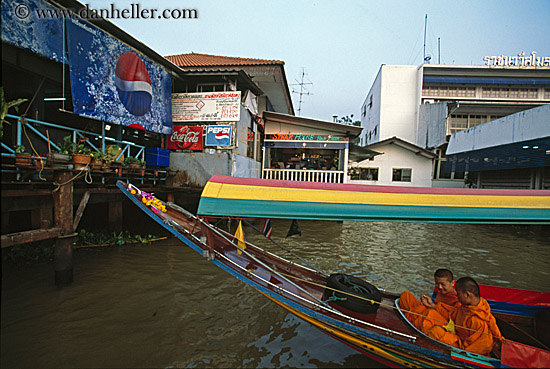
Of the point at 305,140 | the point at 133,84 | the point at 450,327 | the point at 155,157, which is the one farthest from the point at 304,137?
the point at 450,327

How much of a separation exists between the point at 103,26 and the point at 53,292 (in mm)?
6096

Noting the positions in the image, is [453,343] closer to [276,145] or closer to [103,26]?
[103,26]

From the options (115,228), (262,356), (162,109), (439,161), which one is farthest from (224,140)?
(439,161)

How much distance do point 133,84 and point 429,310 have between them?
29.0 ft

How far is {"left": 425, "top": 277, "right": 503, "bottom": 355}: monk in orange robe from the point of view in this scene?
3129 mm

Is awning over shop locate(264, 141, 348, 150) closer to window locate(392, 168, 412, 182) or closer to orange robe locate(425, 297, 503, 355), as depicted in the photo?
window locate(392, 168, 412, 182)

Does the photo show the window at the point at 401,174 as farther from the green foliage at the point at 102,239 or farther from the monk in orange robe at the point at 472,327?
the monk in orange robe at the point at 472,327

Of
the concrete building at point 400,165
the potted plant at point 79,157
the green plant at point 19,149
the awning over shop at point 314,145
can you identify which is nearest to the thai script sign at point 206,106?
the awning over shop at point 314,145

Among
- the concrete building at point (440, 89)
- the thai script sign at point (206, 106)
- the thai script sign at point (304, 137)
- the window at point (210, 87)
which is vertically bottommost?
the thai script sign at point (304, 137)

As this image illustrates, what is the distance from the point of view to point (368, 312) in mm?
3754

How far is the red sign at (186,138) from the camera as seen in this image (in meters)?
10.6

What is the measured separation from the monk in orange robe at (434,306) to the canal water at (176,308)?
86 centimetres

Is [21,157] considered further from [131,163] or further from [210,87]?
[210,87]

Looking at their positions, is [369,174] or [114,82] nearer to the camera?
[114,82]
